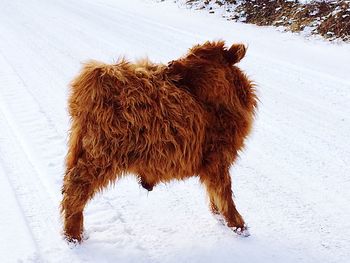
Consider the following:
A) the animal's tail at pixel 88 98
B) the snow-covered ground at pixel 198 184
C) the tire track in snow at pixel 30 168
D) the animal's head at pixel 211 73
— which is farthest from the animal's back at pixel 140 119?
the tire track in snow at pixel 30 168

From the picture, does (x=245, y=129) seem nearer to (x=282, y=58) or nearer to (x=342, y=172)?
(x=342, y=172)

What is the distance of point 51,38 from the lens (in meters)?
11.5

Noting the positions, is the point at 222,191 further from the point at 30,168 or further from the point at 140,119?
the point at 30,168

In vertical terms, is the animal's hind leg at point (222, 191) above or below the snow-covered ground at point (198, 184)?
above

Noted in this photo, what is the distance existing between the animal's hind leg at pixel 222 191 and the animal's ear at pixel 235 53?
2.96 ft

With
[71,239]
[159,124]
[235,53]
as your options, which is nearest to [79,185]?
[71,239]

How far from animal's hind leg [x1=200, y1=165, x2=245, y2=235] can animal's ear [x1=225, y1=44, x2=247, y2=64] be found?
90cm

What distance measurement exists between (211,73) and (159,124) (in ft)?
2.04

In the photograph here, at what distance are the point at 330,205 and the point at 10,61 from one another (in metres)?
7.14

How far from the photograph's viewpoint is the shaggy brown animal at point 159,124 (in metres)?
3.45

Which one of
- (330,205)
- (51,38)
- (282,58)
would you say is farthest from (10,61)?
(330,205)

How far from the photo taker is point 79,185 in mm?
3514

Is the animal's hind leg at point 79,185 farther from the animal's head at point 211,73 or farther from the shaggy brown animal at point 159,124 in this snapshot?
the animal's head at point 211,73

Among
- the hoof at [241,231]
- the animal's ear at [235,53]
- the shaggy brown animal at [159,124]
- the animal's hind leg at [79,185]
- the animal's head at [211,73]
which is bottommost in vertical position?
the hoof at [241,231]
